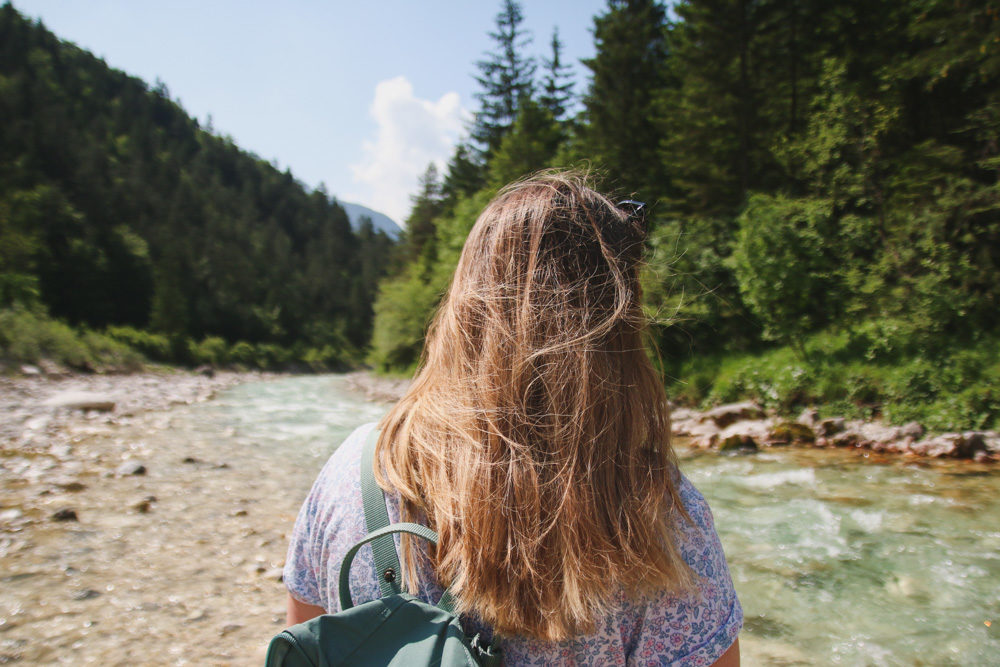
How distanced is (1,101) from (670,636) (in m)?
75.1

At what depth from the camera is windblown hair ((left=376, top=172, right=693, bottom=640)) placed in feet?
3.26

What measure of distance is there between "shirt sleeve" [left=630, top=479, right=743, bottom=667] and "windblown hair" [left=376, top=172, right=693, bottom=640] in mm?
39

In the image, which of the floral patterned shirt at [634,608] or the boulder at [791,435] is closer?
the floral patterned shirt at [634,608]

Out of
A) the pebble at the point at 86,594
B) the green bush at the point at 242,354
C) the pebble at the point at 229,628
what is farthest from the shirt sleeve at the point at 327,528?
the green bush at the point at 242,354

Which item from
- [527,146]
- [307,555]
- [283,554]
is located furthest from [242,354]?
[307,555]

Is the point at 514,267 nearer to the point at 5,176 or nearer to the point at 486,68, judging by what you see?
the point at 486,68

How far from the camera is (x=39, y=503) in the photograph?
5.68m

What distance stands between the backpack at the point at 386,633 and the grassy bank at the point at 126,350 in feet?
77.3

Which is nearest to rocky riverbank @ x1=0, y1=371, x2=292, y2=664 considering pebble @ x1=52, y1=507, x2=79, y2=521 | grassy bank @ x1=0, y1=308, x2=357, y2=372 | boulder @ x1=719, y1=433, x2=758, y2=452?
pebble @ x1=52, y1=507, x2=79, y2=521

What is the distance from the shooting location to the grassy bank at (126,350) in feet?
68.7

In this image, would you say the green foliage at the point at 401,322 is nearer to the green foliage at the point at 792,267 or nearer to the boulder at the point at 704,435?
the green foliage at the point at 792,267

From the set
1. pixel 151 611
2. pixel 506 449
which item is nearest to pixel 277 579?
pixel 151 611

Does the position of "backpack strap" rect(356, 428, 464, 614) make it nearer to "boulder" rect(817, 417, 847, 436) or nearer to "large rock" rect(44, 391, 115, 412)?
"boulder" rect(817, 417, 847, 436)

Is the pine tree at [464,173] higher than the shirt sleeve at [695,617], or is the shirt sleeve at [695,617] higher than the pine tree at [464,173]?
the pine tree at [464,173]
